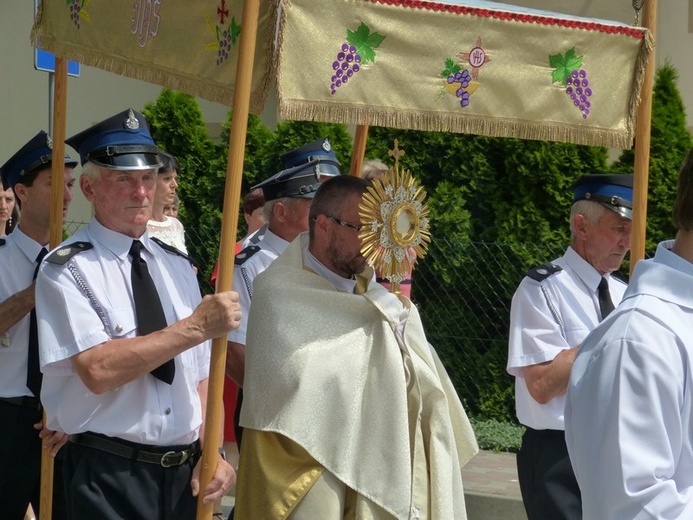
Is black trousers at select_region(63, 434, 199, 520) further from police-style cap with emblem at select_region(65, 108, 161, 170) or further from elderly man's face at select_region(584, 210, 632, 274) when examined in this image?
elderly man's face at select_region(584, 210, 632, 274)

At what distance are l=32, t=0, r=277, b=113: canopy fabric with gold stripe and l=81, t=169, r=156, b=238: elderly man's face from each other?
1.15 ft

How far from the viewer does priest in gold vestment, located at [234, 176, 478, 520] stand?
3535 mm

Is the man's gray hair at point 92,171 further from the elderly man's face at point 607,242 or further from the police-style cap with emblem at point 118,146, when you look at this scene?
the elderly man's face at point 607,242

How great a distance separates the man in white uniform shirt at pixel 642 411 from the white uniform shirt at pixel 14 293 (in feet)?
9.64

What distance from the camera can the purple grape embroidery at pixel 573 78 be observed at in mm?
3779

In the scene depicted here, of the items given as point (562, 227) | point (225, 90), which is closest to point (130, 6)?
point (225, 90)

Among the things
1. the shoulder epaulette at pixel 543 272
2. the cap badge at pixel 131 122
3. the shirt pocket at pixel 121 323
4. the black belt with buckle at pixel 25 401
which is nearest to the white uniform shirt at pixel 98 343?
the shirt pocket at pixel 121 323

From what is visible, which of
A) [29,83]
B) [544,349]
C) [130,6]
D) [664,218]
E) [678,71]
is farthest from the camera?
[29,83]

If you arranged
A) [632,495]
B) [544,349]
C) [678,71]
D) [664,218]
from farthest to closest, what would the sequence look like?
[678,71] < [664,218] < [544,349] < [632,495]

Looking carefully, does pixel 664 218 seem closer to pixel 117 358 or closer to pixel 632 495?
pixel 117 358

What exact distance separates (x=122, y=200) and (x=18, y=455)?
4.44ft

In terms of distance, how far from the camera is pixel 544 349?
4461mm

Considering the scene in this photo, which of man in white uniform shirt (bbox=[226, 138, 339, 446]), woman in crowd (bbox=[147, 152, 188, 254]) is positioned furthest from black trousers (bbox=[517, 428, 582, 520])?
woman in crowd (bbox=[147, 152, 188, 254])

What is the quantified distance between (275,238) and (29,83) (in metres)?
10.2
